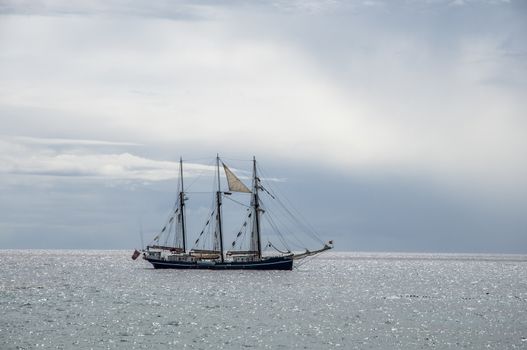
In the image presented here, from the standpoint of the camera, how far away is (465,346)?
195 ft

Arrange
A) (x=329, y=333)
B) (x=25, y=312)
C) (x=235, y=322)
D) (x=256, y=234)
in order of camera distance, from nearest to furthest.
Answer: (x=329, y=333), (x=235, y=322), (x=25, y=312), (x=256, y=234)

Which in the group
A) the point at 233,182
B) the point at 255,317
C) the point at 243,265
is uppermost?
the point at 233,182

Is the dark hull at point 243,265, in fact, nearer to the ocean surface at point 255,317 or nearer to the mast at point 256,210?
the mast at point 256,210

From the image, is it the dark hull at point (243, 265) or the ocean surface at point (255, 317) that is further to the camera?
the dark hull at point (243, 265)

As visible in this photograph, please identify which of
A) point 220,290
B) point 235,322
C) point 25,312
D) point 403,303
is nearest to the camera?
point 235,322

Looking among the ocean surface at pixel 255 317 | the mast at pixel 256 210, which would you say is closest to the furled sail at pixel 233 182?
the mast at pixel 256 210

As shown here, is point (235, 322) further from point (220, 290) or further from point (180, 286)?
point (180, 286)

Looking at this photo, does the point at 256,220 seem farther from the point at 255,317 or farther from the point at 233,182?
the point at 255,317

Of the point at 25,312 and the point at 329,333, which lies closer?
the point at 329,333

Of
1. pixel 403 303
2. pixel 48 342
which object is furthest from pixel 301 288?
pixel 48 342

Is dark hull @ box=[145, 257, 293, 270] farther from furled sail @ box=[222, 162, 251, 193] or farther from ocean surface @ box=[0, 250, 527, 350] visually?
ocean surface @ box=[0, 250, 527, 350]

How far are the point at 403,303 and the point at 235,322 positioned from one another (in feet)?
99.6

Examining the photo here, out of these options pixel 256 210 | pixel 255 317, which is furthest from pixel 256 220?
pixel 255 317

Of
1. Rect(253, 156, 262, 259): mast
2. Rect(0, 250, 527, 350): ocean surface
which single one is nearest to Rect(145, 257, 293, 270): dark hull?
Rect(253, 156, 262, 259): mast
